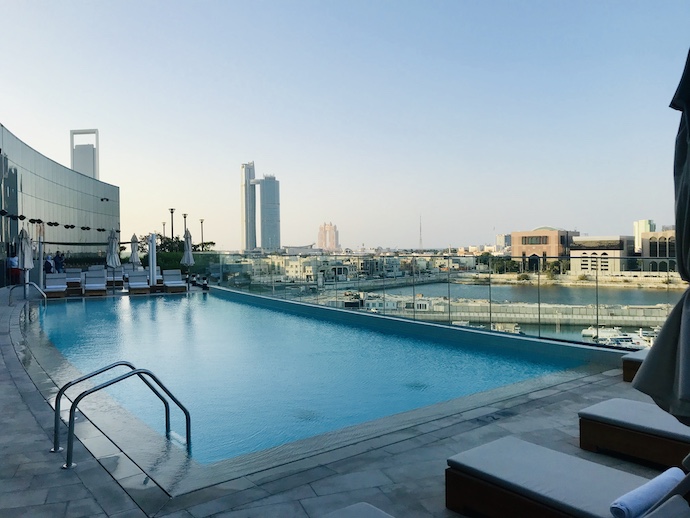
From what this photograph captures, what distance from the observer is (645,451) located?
3387 millimetres

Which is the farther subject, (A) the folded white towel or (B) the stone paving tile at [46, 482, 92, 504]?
(B) the stone paving tile at [46, 482, 92, 504]

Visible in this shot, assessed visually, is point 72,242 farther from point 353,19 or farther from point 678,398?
point 678,398

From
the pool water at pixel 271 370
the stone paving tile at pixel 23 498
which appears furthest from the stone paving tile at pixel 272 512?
the pool water at pixel 271 370

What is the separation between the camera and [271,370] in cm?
745

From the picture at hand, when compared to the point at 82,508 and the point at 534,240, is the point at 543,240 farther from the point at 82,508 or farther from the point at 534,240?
the point at 82,508

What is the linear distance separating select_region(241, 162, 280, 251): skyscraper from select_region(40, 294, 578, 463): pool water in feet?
162

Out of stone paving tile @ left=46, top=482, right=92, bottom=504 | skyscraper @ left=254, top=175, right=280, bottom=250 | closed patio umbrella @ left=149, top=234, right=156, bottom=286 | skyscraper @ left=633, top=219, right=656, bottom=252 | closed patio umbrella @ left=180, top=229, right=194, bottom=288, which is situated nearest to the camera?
stone paving tile @ left=46, top=482, right=92, bottom=504

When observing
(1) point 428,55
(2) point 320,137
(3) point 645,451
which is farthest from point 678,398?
(2) point 320,137

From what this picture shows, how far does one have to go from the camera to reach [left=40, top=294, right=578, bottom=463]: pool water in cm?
531

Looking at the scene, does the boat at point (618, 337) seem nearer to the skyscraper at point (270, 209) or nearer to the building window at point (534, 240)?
the building window at point (534, 240)

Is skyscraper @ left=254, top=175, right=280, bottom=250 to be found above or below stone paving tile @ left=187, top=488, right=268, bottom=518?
above

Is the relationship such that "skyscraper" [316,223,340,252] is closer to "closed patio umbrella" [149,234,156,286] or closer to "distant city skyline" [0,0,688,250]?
"distant city skyline" [0,0,688,250]

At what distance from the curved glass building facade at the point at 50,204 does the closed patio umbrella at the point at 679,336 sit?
75.9ft

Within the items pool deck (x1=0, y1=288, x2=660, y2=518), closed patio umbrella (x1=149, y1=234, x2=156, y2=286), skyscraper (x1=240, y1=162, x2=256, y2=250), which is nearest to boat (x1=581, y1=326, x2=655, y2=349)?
pool deck (x1=0, y1=288, x2=660, y2=518)
